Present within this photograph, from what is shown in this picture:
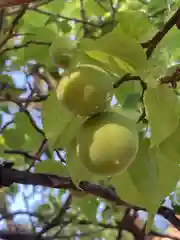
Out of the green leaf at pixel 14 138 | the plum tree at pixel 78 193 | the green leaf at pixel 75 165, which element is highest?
the green leaf at pixel 75 165

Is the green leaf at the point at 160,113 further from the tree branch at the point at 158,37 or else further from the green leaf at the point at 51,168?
the green leaf at the point at 51,168

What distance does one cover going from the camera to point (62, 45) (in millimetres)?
875

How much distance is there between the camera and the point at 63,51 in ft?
2.81

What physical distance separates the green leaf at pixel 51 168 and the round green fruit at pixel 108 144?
1.58ft

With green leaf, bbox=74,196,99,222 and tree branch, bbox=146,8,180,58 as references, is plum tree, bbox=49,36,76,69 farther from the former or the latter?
green leaf, bbox=74,196,99,222

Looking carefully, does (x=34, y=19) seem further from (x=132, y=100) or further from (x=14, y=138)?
(x=132, y=100)

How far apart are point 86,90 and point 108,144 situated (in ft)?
0.24

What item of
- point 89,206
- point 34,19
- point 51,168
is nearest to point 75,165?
point 51,168

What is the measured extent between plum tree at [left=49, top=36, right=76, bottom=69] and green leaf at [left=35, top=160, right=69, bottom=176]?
326 millimetres

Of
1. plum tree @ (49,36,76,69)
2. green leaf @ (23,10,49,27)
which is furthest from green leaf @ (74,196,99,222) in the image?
plum tree @ (49,36,76,69)

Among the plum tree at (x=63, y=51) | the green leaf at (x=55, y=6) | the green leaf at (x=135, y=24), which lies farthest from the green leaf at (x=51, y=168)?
the green leaf at (x=55, y=6)

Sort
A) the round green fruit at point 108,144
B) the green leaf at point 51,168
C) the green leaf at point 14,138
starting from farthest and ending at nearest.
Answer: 1. the green leaf at point 14,138
2. the green leaf at point 51,168
3. the round green fruit at point 108,144

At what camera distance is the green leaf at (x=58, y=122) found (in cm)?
71

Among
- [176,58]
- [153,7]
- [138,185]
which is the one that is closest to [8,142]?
[176,58]
